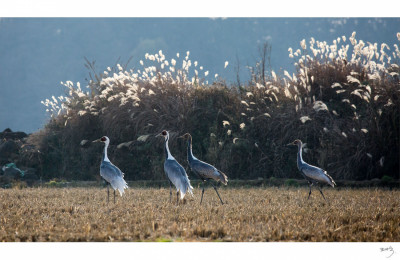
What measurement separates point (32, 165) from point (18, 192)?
513 cm

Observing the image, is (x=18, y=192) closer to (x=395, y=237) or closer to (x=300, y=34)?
(x=395, y=237)

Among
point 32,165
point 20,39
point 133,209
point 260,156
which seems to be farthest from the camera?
point 20,39

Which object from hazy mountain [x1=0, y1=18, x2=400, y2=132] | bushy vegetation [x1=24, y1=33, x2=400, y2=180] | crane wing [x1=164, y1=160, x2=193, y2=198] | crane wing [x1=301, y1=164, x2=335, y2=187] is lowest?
crane wing [x1=164, y1=160, x2=193, y2=198]

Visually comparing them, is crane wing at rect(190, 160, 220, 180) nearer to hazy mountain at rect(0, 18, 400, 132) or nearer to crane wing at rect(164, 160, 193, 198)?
crane wing at rect(164, 160, 193, 198)

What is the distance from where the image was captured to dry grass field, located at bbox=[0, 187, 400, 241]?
7.02m

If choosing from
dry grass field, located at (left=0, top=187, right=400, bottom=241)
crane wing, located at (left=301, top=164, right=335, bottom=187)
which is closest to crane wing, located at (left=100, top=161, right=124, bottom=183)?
dry grass field, located at (left=0, top=187, right=400, bottom=241)

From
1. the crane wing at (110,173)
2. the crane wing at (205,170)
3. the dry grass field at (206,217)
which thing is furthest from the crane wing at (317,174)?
the crane wing at (110,173)

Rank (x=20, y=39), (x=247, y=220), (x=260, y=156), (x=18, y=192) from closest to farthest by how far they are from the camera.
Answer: (x=247, y=220) < (x=18, y=192) < (x=260, y=156) < (x=20, y=39)

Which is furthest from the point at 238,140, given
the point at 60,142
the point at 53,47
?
the point at 53,47

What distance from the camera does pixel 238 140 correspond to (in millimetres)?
15617

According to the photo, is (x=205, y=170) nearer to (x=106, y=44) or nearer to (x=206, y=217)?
(x=206, y=217)

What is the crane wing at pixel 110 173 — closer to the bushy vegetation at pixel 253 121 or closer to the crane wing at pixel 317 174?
the crane wing at pixel 317 174

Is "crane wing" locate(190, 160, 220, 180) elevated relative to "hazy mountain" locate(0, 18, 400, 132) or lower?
lower

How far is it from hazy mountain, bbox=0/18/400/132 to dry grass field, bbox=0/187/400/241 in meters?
10.3
